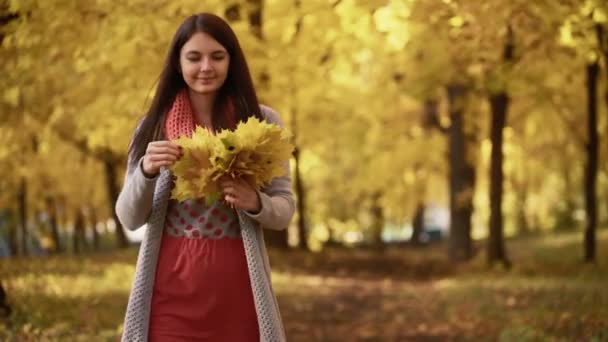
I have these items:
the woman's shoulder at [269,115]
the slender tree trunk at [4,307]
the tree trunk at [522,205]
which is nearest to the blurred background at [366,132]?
the slender tree trunk at [4,307]

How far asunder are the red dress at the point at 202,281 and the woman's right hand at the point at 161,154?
29 centimetres

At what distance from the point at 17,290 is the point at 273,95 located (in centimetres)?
532

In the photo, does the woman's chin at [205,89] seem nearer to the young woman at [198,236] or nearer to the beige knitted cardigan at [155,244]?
the young woman at [198,236]

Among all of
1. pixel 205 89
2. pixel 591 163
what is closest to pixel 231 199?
pixel 205 89

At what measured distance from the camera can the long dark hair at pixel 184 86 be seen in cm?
373

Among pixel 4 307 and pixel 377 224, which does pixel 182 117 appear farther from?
pixel 377 224

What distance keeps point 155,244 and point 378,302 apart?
1017cm

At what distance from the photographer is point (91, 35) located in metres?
8.61

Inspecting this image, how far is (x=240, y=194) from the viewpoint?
3.44m

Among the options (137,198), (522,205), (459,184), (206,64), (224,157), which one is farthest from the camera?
(522,205)

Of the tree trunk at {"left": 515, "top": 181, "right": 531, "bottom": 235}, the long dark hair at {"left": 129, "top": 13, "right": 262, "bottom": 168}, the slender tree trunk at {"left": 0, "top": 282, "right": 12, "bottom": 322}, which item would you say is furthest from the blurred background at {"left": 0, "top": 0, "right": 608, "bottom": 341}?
the long dark hair at {"left": 129, "top": 13, "right": 262, "bottom": 168}

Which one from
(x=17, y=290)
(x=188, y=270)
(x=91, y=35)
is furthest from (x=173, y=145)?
(x=17, y=290)

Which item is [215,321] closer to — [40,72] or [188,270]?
[188,270]

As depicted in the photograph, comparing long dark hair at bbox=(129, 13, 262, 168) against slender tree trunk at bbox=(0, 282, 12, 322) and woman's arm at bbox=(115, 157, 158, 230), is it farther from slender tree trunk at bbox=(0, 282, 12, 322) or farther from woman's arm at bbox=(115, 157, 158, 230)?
slender tree trunk at bbox=(0, 282, 12, 322)
